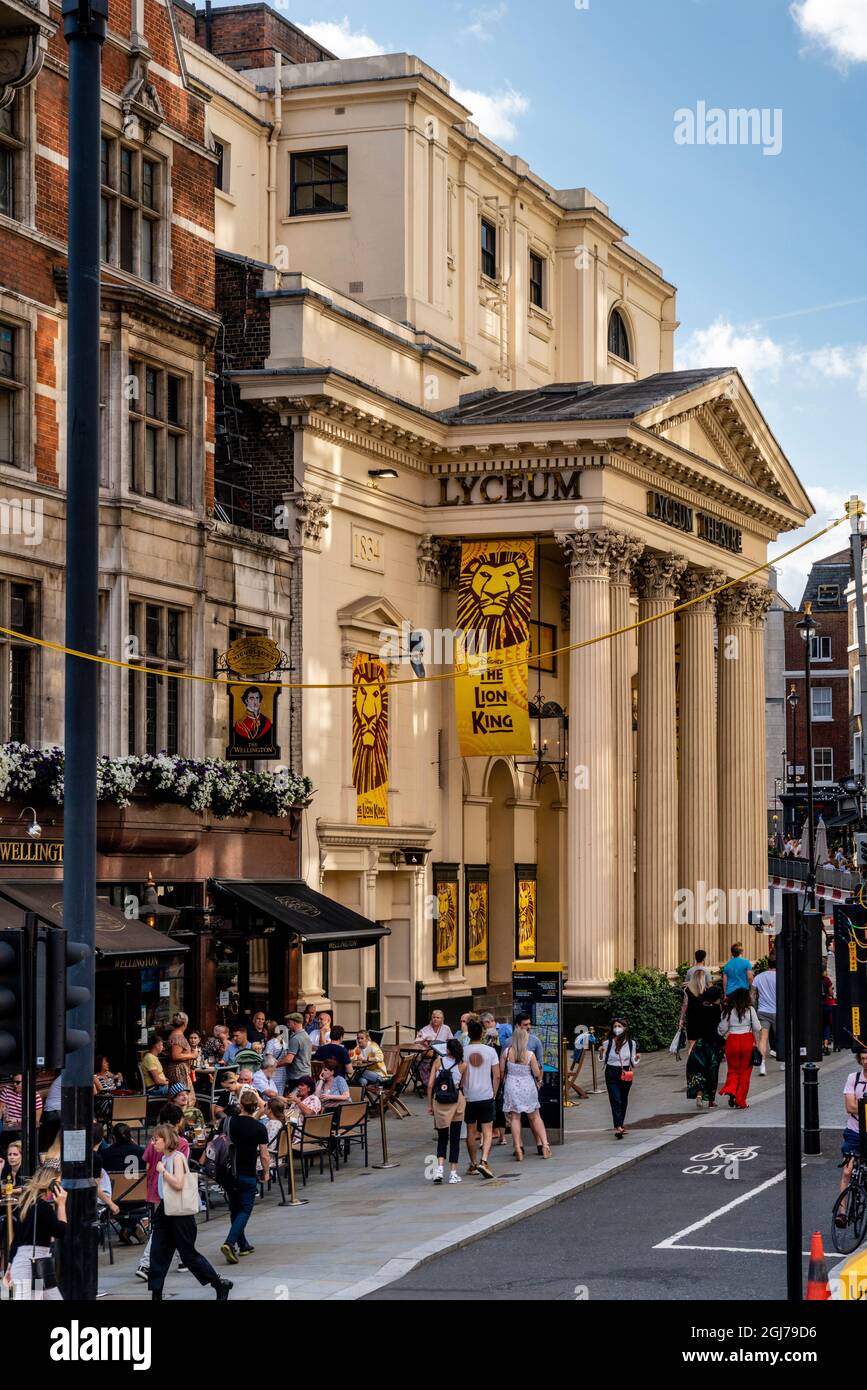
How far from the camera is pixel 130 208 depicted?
30.1 metres

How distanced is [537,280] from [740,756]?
1174 centimetres

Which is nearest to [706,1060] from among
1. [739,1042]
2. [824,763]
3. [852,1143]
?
[739,1042]

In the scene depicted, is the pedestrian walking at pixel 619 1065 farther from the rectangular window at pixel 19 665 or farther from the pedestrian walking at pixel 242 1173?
the rectangular window at pixel 19 665

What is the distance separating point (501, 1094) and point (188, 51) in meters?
22.0

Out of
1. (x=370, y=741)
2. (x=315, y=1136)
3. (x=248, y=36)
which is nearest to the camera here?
(x=315, y=1136)

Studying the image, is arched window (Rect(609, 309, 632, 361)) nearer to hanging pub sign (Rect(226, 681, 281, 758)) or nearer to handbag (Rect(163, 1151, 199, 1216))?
hanging pub sign (Rect(226, 681, 281, 758))

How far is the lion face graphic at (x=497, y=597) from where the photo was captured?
3872cm

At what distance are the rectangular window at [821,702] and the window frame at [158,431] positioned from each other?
8283 centimetres

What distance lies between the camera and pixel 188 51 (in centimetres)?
3903

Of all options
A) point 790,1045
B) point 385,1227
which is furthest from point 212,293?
point 790,1045

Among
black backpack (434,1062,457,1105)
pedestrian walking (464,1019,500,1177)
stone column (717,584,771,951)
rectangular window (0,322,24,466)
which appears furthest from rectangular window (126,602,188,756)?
stone column (717,584,771,951)

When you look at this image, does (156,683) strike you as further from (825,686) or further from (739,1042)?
(825,686)

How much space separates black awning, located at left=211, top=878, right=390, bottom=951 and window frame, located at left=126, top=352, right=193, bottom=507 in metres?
5.77

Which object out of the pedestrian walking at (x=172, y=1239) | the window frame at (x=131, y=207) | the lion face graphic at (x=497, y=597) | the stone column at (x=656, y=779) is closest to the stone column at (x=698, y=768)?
the stone column at (x=656, y=779)
